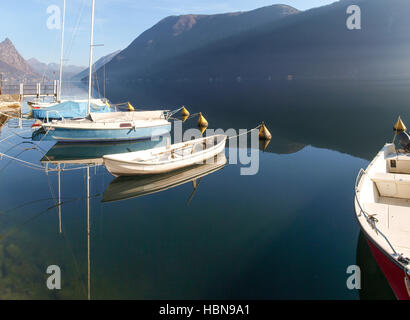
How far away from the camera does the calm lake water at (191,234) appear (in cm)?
966

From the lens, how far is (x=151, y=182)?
1941 cm

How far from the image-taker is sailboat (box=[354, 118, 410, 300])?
782 centimetres

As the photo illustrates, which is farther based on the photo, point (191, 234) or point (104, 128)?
point (104, 128)

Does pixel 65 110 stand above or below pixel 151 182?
above

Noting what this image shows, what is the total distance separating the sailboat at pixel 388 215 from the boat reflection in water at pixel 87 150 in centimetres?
1980

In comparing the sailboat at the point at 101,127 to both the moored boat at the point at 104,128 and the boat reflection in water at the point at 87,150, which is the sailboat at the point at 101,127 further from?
the boat reflection in water at the point at 87,150

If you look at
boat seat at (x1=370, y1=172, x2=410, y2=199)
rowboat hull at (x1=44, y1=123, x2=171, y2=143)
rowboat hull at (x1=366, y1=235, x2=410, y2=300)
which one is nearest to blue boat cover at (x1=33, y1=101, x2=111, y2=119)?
rowboat hull at (x1=44, y1=123, x2=171, y2=143)

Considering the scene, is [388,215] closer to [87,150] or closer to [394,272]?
[394,272]

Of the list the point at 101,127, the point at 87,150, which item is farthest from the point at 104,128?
the point at 87,150

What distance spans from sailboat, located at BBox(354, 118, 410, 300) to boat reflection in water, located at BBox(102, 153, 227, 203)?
940 cm

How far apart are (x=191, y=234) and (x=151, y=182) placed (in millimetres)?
7342

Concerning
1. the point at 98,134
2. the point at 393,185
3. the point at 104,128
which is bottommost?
the point at 393,185

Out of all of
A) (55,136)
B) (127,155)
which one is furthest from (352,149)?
(55,136)

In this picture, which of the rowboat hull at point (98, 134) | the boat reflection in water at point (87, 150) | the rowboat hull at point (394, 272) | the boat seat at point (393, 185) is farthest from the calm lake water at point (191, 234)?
the rowboat hull at point (98, 134)
